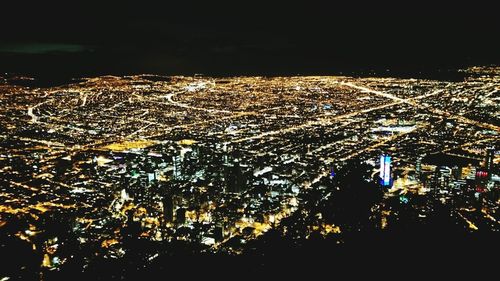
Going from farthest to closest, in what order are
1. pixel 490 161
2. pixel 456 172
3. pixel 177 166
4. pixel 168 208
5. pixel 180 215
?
1. pixel 177 166
2. pixel 490 161
3. pixel 456 172
4. pixel 168 208
5. pixel 180 215

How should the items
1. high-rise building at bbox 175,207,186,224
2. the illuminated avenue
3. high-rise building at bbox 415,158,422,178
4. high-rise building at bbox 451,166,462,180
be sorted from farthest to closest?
high-rise building at bbox 415,158,422,178
high-rise building at bbox 451,166,462,180
high-rise building at bbox 175,207,186,224
the illuminated avenue

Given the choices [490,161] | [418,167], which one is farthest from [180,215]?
[490,161]

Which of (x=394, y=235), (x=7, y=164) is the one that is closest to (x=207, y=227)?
(x=394, y=235)

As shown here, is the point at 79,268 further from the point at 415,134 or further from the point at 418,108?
the point at 418,108

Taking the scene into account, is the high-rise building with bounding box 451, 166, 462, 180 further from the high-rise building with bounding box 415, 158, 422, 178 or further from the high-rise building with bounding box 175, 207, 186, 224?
the high-rise building with bounding box 175, 207, 186, 224

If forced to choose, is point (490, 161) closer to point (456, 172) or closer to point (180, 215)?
point (456, 172)

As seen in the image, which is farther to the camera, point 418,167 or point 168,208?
point 418,167

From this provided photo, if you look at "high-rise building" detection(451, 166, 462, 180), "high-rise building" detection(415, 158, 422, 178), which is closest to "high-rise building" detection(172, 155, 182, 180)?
"high-rise building" detection(415, 158, 422, 178)

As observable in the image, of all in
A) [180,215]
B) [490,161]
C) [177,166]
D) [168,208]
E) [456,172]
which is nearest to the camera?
[180,215]
